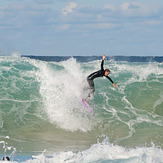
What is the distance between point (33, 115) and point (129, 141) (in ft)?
14.7

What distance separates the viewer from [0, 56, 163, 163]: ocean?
9641 mm

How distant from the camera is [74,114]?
14.5m

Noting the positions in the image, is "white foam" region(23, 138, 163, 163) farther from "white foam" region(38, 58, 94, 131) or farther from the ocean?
"white foam" region(38, 58, 94, 131)

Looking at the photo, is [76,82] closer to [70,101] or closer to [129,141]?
[70,101]

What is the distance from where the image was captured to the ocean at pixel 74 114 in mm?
9641

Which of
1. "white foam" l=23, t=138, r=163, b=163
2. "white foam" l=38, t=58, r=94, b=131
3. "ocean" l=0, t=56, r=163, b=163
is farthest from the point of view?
"white foam" l=38, t=58, r=94, b=131

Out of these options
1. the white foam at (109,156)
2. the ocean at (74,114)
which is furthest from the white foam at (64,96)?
the white foam at (109,156)

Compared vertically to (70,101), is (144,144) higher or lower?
lower

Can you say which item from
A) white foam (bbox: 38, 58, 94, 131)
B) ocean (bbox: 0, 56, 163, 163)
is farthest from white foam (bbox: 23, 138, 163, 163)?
white foam (bbox: 38, 58, 94, 131)

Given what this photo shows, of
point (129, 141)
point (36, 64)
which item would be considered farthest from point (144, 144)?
point (36, 64)

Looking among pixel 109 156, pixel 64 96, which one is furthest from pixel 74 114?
pixel 109 156

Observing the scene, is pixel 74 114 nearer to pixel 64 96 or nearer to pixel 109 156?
pixel 64 96

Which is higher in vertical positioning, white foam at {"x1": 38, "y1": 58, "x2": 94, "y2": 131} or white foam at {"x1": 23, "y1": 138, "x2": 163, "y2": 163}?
white foam at {"x1": 38, "y1": 58, "x2": 94, "y2": 131}

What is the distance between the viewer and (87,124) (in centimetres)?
1381
